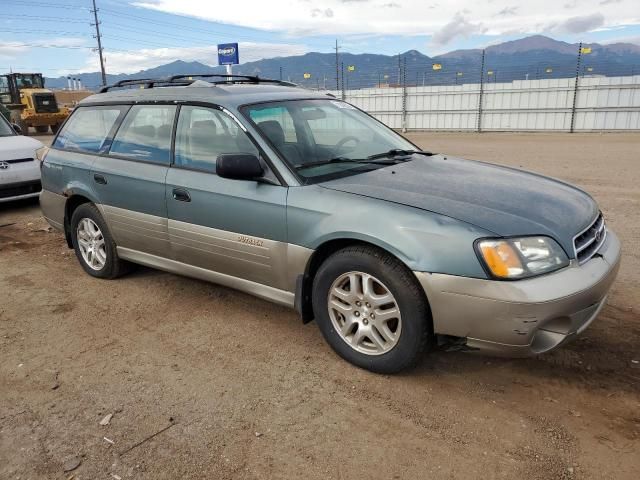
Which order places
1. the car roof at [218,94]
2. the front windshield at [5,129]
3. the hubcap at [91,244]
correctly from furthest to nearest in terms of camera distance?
the front windshield at [5,129]
the hubcap at [91,244]
the car roof at [218,94]

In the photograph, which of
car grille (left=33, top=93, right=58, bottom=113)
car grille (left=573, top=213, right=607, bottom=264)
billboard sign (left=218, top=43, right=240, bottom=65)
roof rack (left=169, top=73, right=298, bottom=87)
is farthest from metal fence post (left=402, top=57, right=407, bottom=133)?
car grille (left=573, top=213, right=607, bottom=264)

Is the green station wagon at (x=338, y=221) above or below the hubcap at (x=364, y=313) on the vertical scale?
above

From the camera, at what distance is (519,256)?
2.73 meters

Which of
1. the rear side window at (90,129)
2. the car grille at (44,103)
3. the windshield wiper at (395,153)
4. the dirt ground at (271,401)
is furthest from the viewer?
the car grille at (44,103)

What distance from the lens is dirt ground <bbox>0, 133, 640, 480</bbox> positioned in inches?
98.7

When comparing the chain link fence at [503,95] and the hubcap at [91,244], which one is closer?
the hubcap at [91,244]

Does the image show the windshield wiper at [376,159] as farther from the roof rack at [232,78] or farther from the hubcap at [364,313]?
the roof rack at [232,78]

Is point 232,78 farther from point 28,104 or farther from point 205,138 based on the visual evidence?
point 28,104

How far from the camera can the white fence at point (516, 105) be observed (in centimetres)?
2038

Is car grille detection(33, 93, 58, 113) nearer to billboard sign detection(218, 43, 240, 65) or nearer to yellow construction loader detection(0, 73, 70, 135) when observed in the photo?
yellow construction loader detection(0, 73, 70, 135)

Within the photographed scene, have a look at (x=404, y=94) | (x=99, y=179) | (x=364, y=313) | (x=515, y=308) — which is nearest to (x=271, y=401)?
(x=364, y=313)

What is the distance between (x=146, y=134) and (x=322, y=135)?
1.45 metres

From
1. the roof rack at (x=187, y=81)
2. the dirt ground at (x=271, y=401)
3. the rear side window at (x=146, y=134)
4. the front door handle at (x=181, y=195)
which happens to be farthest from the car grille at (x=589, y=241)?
the rear side window at (x=146, y=134)

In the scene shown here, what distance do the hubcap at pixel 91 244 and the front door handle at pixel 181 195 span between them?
1.30m
